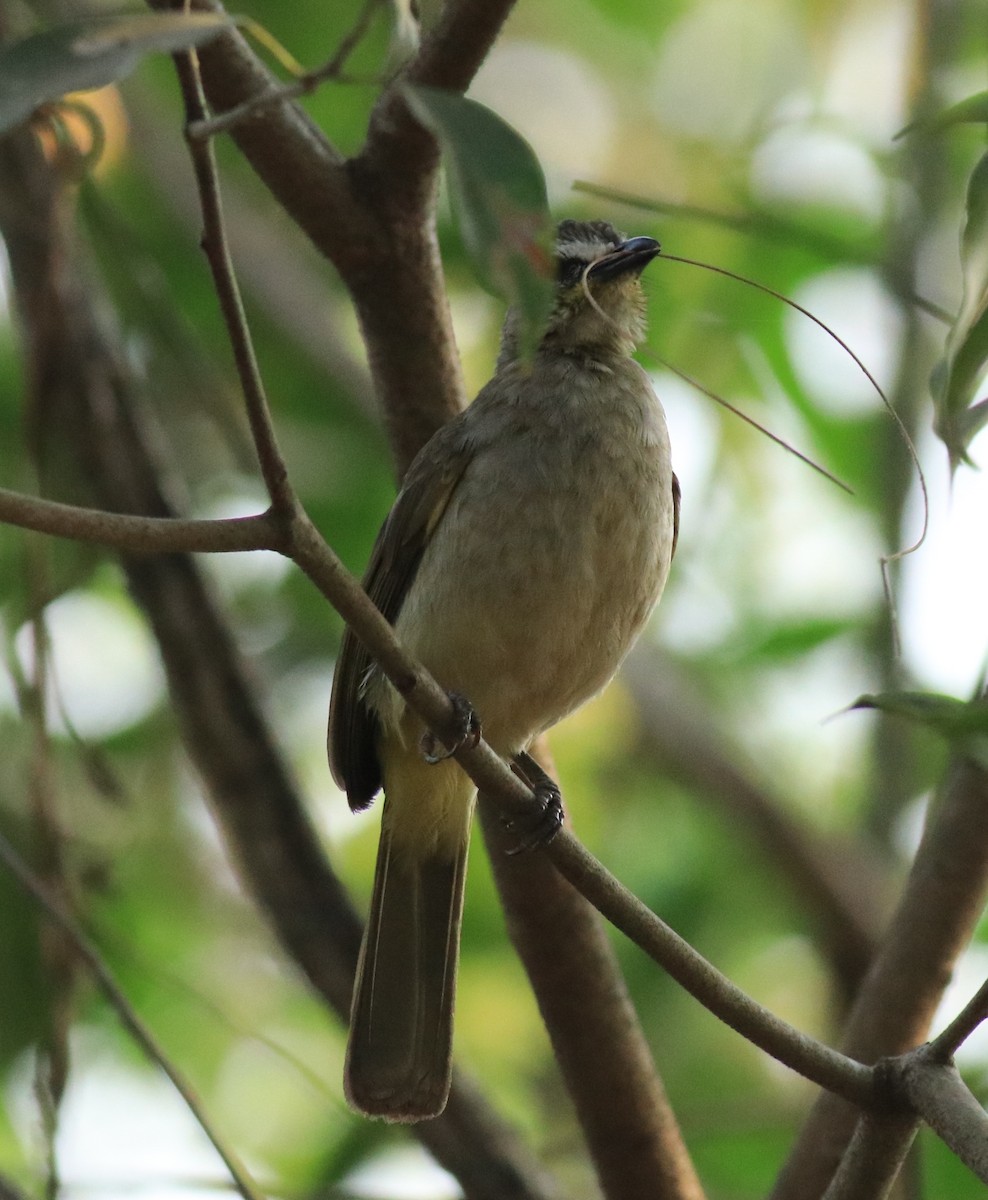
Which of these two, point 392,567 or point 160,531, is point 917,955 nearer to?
point 392,567

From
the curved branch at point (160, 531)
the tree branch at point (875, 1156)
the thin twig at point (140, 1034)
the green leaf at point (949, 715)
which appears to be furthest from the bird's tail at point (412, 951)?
the green leaf at point (949, 715)

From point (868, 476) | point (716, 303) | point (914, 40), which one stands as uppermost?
point (914, 40)

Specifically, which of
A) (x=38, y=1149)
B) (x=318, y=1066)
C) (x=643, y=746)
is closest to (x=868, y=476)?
(x=643, y=746)

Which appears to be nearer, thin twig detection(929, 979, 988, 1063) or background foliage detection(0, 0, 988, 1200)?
thin twig detection(929, 979, 988, 1063)

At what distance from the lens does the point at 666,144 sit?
5.51 meters

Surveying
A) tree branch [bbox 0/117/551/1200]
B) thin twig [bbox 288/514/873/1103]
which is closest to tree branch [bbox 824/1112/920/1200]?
thin twig [bbox 288/514/873/1103]

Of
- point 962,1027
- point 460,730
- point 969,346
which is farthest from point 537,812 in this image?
point 969,346

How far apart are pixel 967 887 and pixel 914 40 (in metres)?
3.14

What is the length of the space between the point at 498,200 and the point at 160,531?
1.73 feet

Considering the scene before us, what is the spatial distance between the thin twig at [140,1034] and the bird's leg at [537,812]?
632 millimetres

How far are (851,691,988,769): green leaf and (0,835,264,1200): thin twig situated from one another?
1.28 m

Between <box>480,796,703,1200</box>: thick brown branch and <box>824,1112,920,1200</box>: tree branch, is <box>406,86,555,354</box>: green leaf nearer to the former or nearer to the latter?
<box>824,1112,920,1200</box>: tree branch

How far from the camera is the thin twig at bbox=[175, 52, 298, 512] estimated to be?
60.4 inches

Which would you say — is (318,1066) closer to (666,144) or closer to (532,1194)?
(532,1194)
